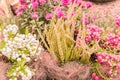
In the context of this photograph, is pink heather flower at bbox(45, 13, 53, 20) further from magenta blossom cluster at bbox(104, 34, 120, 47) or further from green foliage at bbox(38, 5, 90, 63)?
magenta blossom cluster at bbox(104, 34, 120, 47)

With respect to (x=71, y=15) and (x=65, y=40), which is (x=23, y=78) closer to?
(x=65, y=40)

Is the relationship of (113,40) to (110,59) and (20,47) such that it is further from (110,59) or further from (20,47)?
A: (20,47)

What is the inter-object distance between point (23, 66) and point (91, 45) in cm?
91

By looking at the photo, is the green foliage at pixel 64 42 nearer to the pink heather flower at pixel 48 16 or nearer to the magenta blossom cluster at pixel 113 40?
the pink heather flower at pixel 48 16

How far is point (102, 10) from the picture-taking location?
6.16 m

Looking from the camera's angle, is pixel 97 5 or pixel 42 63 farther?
pixel 97 5

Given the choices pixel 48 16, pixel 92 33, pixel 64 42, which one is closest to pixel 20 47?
pixel 64 42

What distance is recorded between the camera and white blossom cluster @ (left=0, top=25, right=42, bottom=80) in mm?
3664

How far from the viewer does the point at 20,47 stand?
3719 millimetres

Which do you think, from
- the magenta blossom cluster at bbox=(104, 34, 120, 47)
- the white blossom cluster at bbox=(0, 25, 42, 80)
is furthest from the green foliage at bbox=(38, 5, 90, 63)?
the magenta blossom cluster at bbox=(104, 34, 120, 47)

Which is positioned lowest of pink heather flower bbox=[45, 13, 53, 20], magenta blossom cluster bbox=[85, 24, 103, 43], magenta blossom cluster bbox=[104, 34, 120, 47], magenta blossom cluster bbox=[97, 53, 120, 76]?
magenta blossom cluster bbox=[97, 53, 120, 76]

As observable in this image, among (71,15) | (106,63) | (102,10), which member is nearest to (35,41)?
(71,15)

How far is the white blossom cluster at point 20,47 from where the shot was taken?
3664 mm

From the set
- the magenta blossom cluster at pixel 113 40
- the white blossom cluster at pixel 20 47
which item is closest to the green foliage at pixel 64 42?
the white blossom cluster at pixel 20 47
